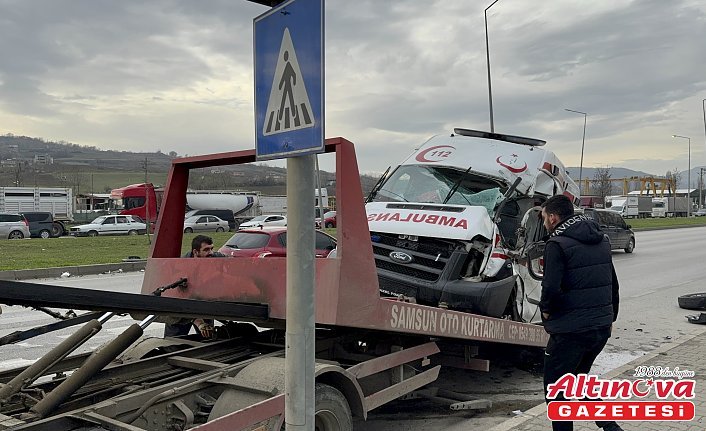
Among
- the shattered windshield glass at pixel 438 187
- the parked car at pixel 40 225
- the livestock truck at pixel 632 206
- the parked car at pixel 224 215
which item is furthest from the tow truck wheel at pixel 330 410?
the livestock truck at pixel 632 206

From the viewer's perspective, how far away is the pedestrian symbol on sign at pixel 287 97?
8.00 feet

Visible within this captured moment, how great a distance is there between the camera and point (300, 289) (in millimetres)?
2561

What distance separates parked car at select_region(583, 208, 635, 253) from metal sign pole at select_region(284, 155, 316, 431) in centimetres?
2174

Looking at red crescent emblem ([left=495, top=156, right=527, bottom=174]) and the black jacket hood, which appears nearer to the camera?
the black jacket hood

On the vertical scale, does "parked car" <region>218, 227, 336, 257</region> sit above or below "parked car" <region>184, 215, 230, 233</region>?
above

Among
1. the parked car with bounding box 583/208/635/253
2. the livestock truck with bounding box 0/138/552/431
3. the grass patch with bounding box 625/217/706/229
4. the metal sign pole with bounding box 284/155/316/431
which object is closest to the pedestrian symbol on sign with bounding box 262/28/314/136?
the metal sign pole with bounding box 284/155/316/431

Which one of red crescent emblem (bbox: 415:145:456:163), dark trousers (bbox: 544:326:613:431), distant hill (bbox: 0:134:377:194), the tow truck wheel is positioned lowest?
the tow truck wheel

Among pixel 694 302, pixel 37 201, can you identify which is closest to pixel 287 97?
pixel 694 302

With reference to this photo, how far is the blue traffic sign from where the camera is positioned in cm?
238

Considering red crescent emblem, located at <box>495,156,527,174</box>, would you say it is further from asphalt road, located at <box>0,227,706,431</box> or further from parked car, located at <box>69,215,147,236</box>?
parked car, located at <box>69,215,147,236</box>

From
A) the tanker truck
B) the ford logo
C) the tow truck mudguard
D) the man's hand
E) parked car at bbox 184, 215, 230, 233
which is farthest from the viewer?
the tanker truck

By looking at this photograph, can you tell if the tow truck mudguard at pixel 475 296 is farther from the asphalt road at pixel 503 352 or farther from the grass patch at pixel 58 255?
the grass patch at pixel 58 255

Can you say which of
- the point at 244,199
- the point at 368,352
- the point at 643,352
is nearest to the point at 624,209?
the point at 244,199

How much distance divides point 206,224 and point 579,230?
138ft
